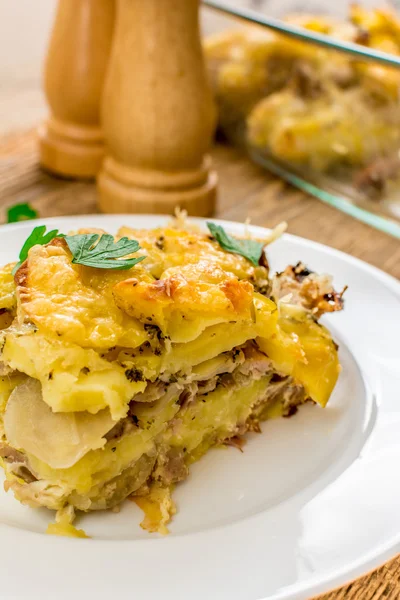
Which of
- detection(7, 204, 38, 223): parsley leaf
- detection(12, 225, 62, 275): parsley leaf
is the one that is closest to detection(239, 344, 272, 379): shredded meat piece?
detection(12, 225, 62, 275): parsley leaf

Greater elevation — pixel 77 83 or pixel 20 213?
pixel 77 83

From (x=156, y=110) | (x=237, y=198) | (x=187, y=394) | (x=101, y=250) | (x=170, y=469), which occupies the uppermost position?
(x=101, y=250)

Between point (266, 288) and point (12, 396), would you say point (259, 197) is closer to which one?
point (266, 288)

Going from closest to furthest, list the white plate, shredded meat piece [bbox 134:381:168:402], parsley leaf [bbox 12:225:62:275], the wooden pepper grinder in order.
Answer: the white plate → shredded meat piece [bbox 134:381:168:402] → parsley leaf [bbox 12:225:62:275] → the wooden pepper grinder

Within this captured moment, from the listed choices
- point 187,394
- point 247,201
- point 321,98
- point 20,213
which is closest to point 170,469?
point 187,394

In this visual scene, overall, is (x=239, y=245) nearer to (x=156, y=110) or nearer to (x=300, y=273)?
(x=300, y=273)

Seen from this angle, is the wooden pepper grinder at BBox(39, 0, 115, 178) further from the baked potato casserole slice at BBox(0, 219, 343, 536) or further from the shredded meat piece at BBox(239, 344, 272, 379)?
the shredded meat piece at BBox(239, 344, 272, 379)

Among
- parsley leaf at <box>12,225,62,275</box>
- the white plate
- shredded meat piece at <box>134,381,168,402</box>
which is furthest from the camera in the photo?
parsley leaf at <box>12,225,62,275</box>
